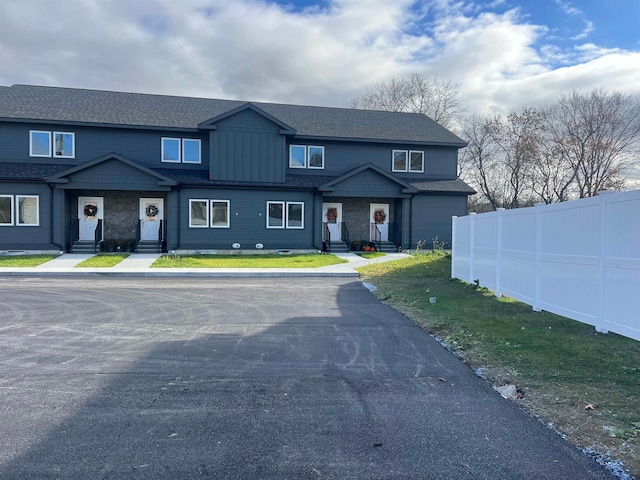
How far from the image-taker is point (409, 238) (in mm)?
23297

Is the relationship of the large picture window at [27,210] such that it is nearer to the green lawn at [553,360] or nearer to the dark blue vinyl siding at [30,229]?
the dark blue vinyl siding at [30,229]

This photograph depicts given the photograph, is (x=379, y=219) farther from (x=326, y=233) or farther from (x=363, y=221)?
(x=326, y=233)

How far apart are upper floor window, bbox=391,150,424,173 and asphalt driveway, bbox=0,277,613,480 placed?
17.8 metres

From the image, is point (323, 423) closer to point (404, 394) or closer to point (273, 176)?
point (404, 394)

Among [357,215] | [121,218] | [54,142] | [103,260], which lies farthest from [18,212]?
[357,215]

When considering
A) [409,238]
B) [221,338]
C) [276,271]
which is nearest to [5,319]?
[221,338]

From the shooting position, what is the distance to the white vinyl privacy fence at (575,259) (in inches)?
224

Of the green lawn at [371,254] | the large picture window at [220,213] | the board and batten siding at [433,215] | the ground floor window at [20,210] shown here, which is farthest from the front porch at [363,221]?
the ground floor window at [20,210]

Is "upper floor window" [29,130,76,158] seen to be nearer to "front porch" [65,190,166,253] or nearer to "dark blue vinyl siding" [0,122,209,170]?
"dark blue vinyl siding" [0,122,209,170]

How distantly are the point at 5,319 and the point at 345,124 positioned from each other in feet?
66.4

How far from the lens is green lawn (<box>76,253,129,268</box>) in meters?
16.4

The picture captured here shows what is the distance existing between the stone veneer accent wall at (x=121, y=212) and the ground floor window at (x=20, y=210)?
2.48 m

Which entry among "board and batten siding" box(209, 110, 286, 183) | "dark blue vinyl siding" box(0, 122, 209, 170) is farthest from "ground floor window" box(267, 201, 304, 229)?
"dark blue vinyl siding" box(0, 122, 209, 170)

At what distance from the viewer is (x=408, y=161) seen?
24734 millimetres
